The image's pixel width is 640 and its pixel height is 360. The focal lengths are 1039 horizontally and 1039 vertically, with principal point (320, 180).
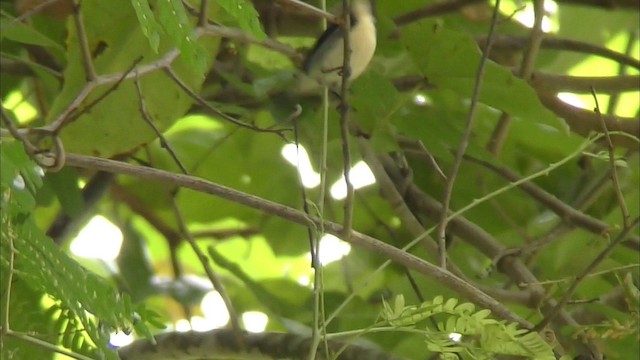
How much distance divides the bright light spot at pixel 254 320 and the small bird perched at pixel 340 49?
0.36 metres

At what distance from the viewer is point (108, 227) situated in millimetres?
1488

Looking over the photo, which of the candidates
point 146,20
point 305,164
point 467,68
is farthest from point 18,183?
point 305,164

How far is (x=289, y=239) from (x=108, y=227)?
1.00 feet

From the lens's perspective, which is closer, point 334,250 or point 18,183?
point 18,183

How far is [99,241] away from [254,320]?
0.93 ft

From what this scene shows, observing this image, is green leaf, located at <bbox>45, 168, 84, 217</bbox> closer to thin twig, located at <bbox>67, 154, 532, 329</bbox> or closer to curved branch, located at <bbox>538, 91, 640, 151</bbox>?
thin twig, located at <bbox>67, 154, 532, 329</bbox>

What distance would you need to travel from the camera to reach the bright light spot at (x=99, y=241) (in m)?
1.43

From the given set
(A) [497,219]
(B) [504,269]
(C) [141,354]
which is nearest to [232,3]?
(C) [141,354]

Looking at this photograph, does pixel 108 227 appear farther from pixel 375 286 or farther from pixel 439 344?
pixel 439 344

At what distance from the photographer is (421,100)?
48.0 inches

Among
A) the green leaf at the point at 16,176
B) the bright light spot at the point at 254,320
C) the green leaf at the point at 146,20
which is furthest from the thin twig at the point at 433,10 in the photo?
the green leaf at the point at 16,176

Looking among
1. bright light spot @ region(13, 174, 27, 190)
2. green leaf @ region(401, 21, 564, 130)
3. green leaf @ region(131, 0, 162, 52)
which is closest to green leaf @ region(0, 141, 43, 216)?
bright light spot @ region(13, 174, 27, 190)

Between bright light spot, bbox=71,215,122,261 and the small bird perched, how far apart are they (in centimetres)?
51

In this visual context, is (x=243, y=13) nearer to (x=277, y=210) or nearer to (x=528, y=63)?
(x=277, y=210)
